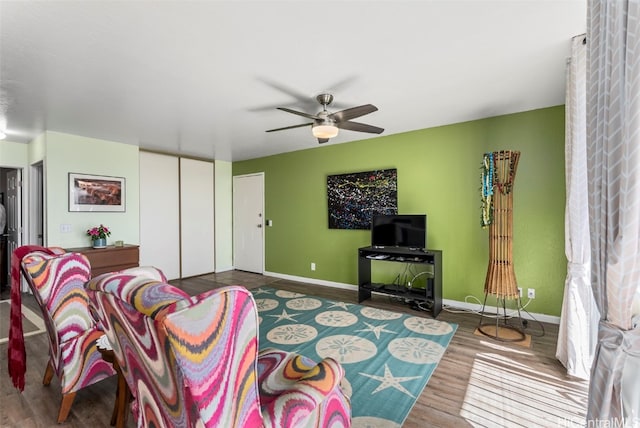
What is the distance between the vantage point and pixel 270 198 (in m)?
5.65

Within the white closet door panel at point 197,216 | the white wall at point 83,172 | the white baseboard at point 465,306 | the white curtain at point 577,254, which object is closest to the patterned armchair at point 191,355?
the white curtain at point 577,254

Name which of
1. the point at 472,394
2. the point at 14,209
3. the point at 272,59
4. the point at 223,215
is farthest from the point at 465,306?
the point at 14,209

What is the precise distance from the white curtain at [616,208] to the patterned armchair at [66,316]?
2.59m

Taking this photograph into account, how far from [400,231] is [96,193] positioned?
14.6 ft

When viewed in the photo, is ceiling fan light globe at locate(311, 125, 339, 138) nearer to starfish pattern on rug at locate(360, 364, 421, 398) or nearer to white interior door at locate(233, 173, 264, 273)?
starfish pattern on rug at locate(360, 364, 421, 398)

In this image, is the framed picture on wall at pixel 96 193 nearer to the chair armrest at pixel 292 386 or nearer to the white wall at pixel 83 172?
the white wall at pixel 83 172

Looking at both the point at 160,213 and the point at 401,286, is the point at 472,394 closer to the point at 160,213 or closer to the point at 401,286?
the point at 401,286

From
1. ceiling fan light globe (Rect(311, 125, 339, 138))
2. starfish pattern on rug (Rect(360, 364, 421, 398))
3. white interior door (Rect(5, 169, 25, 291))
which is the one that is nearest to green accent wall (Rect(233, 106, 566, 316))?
ceiling fan light globe (Rect(311, 125, 339, 138))

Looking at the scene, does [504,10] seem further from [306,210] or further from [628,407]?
[306,210]

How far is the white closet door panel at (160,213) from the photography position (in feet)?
16.3

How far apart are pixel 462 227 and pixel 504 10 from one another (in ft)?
8.40

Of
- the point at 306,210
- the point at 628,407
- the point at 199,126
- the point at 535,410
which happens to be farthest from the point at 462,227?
the point at 199,126

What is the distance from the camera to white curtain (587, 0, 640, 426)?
3.11ft

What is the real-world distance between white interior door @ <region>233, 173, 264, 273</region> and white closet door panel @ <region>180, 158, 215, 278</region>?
51 cm
